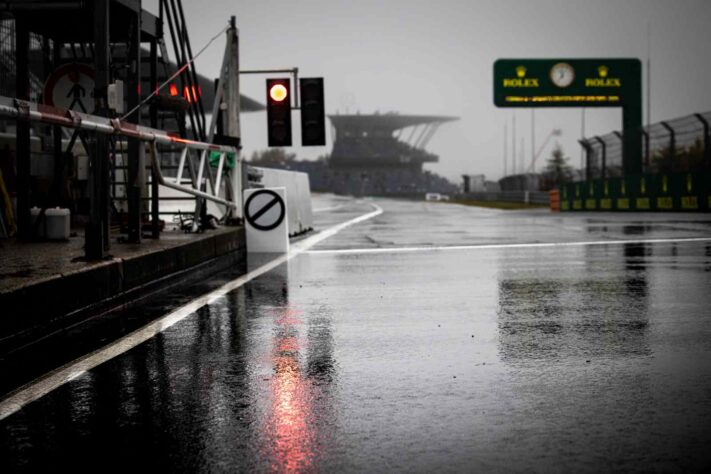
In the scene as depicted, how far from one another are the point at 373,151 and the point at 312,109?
155403mm

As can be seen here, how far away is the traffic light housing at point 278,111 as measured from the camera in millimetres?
18000

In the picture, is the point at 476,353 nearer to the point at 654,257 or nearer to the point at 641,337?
the point at 641,337

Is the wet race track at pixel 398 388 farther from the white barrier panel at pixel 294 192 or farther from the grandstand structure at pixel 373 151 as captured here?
the grandstand structure at pixel 373 151

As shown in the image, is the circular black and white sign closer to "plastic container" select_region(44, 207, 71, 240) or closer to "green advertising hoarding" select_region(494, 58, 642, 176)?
"plastic container" select_region(44, 207, 71, 240)

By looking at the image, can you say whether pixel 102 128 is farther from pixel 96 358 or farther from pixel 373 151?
pixel 373 151

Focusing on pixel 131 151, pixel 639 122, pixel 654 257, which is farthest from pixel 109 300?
pixel 639 122

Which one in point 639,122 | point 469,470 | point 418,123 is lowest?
point 469,470

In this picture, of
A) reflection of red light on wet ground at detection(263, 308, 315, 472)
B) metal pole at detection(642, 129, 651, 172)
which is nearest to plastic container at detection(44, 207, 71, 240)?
reflection of red light on wet ground at detection(263, 308, 315, 472)

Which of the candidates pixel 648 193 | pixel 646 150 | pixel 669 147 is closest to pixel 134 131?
pixel 669 147

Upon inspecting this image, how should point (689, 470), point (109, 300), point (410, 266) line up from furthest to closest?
1. point (410, 266)
2. point (109, 300)
3. point (689, 470)

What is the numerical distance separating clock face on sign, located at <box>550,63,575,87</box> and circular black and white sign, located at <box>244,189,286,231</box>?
3485 cm

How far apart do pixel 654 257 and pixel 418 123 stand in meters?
166

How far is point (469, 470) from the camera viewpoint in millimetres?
3154

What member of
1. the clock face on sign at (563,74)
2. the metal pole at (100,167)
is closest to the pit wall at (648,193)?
the clock face on sign at (563,74)
